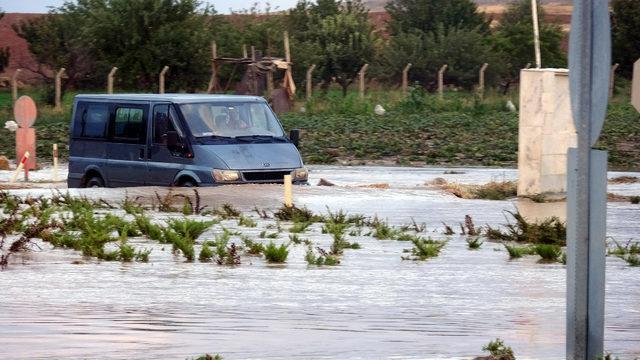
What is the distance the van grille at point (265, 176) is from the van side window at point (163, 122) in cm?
126

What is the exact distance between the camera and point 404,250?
15.6 metres

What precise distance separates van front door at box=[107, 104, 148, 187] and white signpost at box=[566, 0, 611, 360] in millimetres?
15392

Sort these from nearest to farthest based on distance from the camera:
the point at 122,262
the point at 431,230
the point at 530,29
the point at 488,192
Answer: the point at 122,262, the point at 431,230, the point at 488,192, the point at 530,29

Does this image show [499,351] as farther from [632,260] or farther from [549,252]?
[549,252]

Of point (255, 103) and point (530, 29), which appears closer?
point (255, 103)

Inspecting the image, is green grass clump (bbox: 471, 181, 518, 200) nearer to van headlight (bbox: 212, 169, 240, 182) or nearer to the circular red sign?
van headlight (bbox: 212, 169, 240, 182)

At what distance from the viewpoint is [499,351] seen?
8.51m

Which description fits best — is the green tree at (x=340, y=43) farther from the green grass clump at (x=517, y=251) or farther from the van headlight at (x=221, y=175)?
the green grass clump at (x=517, y=251)

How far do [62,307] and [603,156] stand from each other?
14.2 feet

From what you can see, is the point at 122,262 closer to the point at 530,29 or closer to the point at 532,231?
the point at 532,231

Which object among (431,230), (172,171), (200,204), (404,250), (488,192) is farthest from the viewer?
(488,192)

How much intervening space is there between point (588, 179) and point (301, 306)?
11.6 ft

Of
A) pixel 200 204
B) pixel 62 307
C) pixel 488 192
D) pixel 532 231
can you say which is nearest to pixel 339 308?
pixel 62 307

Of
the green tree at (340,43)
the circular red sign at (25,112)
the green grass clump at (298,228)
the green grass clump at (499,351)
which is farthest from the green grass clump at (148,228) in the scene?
the green tree at (340,43)
